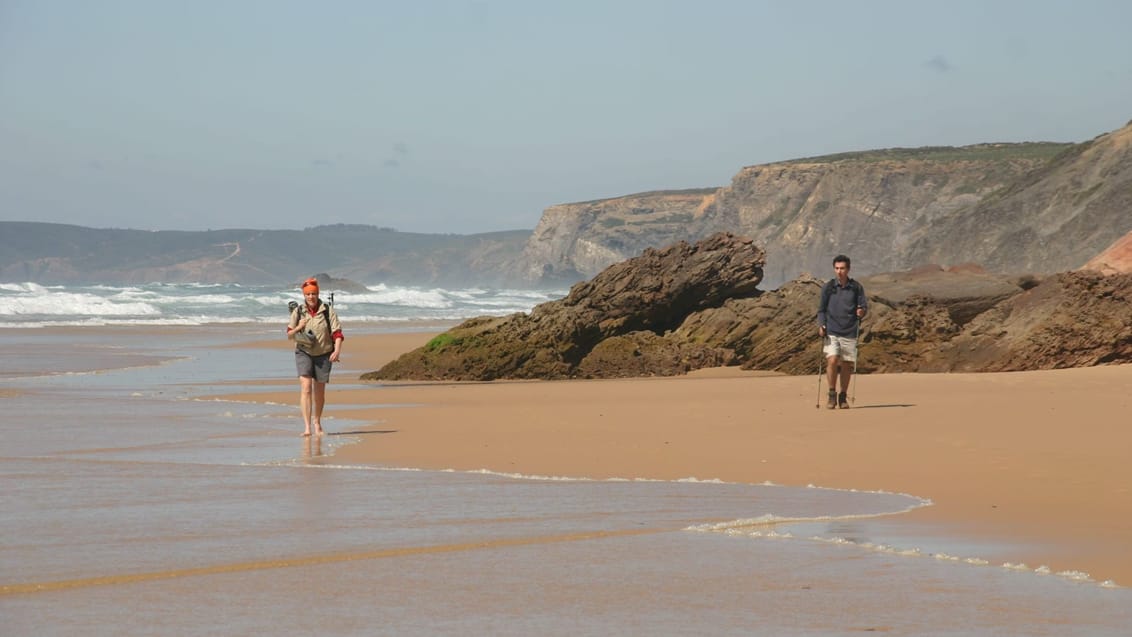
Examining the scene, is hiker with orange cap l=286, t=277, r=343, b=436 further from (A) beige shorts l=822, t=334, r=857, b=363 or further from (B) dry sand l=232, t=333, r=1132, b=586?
(A) beige shorts l=822, t=334, r=857, b=363

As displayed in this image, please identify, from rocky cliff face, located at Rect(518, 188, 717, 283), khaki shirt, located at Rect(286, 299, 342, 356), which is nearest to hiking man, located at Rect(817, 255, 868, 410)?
khaki shirt, located at Rect(286, 299, 342, 356)

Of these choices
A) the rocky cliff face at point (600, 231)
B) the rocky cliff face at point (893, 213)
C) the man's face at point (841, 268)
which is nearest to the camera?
the man's face at point (841, 268)

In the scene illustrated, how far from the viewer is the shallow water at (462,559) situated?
466 centimetres

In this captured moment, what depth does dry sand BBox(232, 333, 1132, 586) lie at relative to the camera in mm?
6953

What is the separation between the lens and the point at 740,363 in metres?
19.8

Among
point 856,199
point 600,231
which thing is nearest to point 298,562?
point 856,199

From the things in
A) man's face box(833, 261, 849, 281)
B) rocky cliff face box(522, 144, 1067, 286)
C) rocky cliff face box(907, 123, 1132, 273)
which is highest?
rocky cliff face box(522, 144, 1067, 286)

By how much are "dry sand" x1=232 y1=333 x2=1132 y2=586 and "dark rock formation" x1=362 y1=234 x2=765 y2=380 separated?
98.1 inches

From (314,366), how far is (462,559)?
639cm

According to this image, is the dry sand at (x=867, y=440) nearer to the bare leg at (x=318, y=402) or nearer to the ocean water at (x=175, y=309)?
the bare leg at (x=318, y=402)

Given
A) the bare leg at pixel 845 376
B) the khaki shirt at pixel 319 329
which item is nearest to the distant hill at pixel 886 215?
the bare leg at pixel 845 376

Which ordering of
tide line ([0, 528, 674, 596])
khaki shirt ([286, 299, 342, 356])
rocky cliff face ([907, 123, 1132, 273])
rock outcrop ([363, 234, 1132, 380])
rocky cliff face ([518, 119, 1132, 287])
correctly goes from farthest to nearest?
rocky cliff face ([518, 119, 1132, 287]) → rocky cliff face ([907, 123, 1132, 273]) → rock outcrop ([363, 234, 1132, 380]) → khaki shirt ([286, 299, 342, 356]) → tide line ([0, 528, 674, 596])

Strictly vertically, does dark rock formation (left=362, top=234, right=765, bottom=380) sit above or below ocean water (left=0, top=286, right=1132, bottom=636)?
above

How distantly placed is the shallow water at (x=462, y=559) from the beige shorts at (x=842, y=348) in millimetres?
5402
